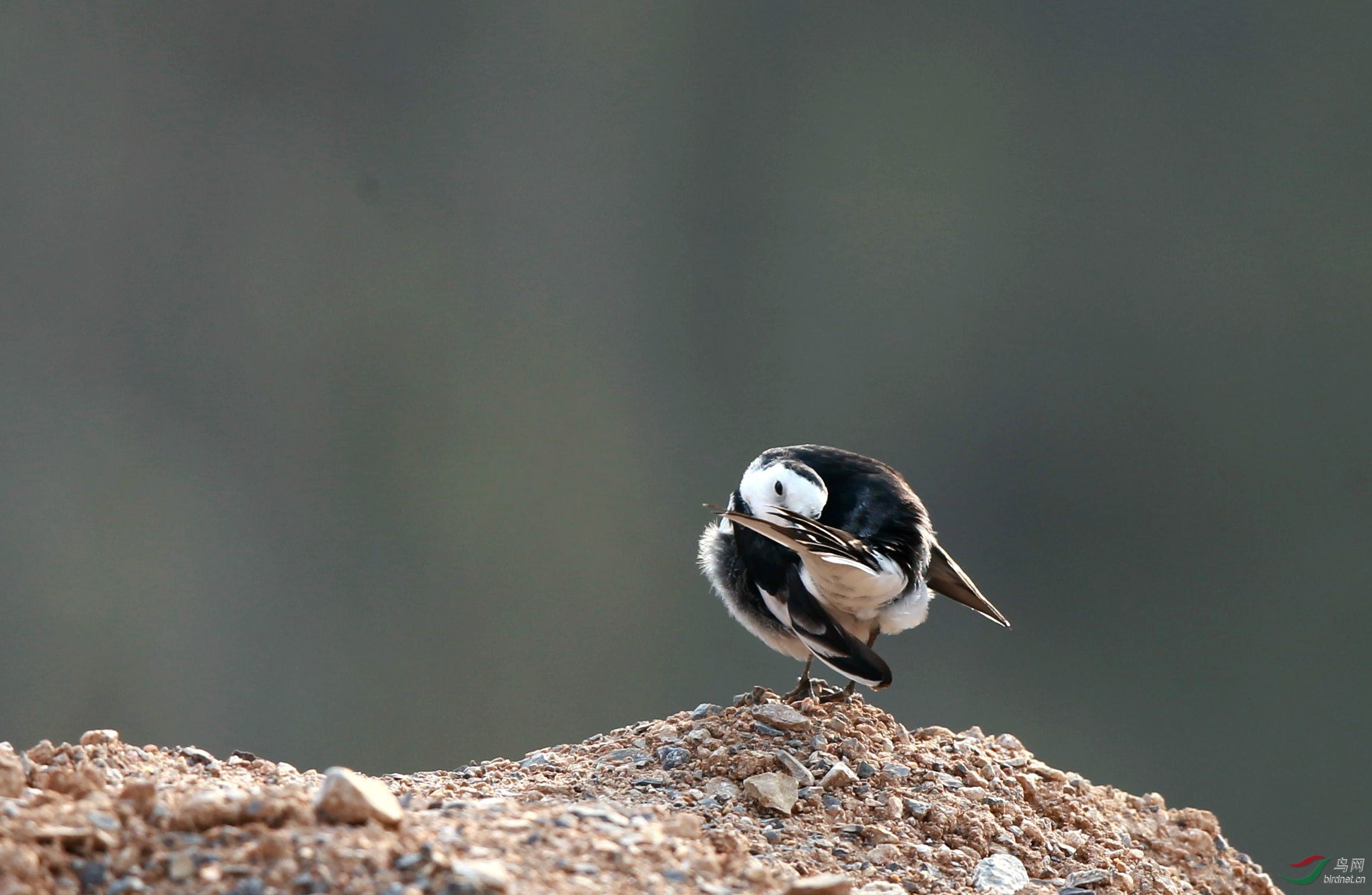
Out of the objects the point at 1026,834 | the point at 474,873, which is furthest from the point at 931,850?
the point at 474,873

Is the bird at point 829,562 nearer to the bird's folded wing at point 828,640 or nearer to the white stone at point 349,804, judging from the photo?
the bird's folded wing at point 828,640

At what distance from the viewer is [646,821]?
1.40 metres

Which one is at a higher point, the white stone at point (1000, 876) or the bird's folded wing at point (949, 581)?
the bird's folded wing at point (949, 581)

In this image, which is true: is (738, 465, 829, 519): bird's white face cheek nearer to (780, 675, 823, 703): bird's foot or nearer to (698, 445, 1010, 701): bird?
(698, 445, 1010, 701): bird

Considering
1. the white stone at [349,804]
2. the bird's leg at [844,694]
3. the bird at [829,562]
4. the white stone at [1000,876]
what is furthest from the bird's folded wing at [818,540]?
the white stone at [349,804]

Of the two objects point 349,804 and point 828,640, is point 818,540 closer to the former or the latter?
point 828,640

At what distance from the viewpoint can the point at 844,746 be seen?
199cm

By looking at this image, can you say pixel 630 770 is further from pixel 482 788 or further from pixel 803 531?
pixel 803 531

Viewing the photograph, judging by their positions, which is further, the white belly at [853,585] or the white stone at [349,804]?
the white belly at [853,585]

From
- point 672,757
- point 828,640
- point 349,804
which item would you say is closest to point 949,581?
point 828,640

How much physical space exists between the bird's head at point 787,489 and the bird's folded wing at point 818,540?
0.09 metres

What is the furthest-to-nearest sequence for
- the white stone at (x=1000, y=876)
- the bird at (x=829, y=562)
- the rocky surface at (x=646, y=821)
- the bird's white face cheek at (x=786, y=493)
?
the bird's white face cheek at (x=786, y=493) → the bird at (x=829, y=562) → the white stone at (x=1000, y=876) → the rocky surface at (x=646, y=821)

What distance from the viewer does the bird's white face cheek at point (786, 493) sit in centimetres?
226

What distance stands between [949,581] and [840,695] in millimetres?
315
